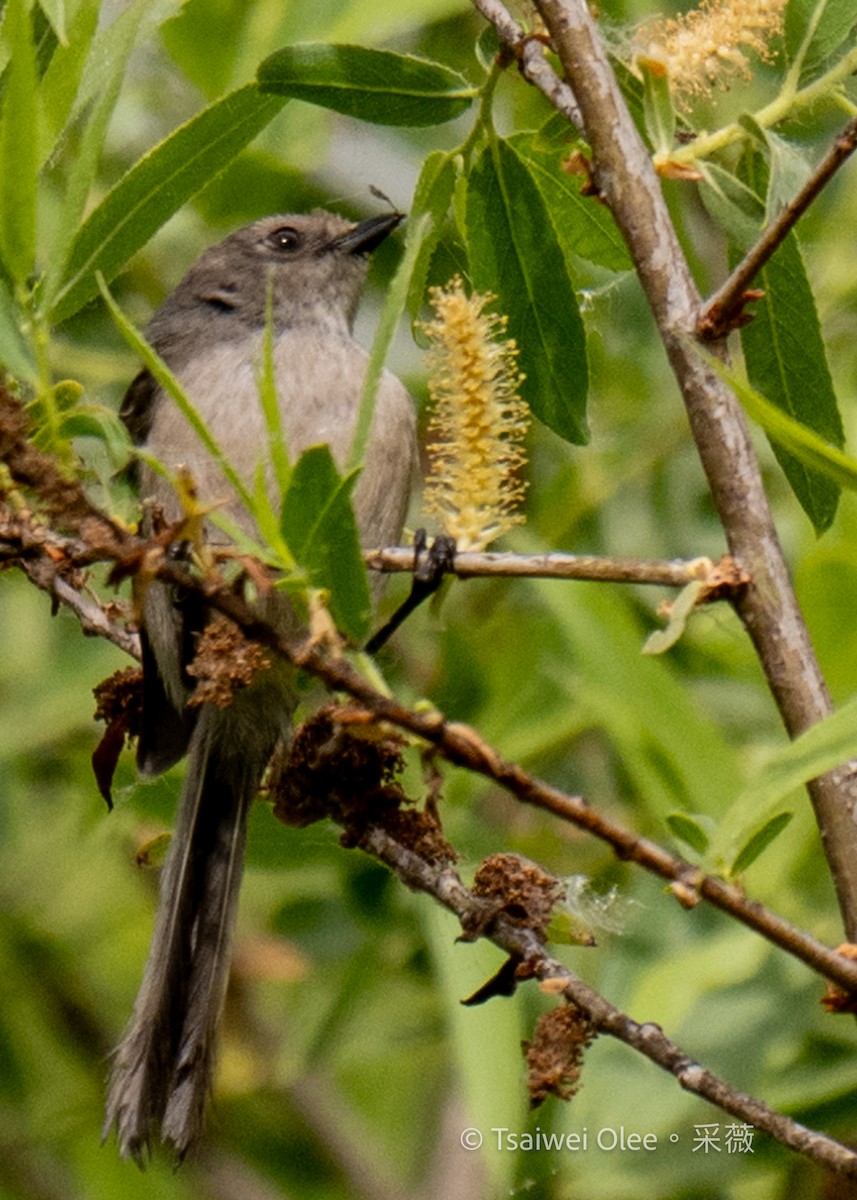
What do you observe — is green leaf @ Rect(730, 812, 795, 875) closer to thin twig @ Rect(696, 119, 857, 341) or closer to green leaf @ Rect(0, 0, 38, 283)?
thin twig @ Rect(696, 119, 857, 341)

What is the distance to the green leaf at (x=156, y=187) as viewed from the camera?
2.07 m

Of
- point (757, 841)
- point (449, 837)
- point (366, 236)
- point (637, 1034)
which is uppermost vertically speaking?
point (757, 841)

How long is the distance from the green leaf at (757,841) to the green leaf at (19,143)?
3.25 feet

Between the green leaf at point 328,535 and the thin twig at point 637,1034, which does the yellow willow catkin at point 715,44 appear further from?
the thin twig at point 637,1034

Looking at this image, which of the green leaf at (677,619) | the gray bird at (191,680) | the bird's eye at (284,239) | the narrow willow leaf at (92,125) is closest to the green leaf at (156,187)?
the narrow willow leaf at (92,125)

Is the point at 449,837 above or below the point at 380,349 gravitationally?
below

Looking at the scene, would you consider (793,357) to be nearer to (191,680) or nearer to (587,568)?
(587,568)

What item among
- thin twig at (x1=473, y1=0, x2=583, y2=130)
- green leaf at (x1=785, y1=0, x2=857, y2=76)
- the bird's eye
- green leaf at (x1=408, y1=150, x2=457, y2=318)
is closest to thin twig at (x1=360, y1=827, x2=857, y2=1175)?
green leaf at (x1=408, y1=150, x2=457, y2=318)

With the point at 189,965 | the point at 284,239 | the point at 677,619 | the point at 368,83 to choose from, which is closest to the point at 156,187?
the point at 368,83

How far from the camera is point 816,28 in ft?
6.82

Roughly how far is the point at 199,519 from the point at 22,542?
47 centimetres

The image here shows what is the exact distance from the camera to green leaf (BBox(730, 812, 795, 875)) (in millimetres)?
1703

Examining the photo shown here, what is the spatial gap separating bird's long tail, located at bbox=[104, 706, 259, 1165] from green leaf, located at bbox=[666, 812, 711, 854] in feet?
4.84

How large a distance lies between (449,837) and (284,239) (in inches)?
62.5
